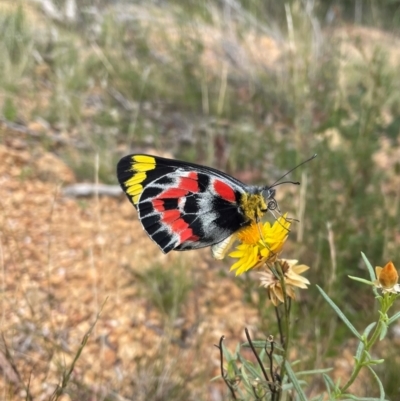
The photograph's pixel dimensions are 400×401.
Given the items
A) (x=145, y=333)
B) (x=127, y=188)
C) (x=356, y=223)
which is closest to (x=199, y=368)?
(x=145, y=333)

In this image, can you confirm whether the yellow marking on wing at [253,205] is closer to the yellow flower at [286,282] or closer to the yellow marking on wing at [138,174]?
the yellow flower at [286,282]

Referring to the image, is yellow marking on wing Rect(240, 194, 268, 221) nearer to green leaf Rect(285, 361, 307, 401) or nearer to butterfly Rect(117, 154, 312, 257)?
butterfly Rect(117, 154, 312, 257)

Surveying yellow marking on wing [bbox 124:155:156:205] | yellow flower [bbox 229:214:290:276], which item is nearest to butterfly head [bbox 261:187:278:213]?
yellow flower [bbox 229:214:290:276]

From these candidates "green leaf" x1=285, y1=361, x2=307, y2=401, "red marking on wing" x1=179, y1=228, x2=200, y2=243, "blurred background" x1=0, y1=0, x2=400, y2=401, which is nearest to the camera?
"green leaf" x1=285, y1=361, x2=307, y2=401

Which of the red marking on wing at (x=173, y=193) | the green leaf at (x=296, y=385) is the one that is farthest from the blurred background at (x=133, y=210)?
the green leaf at (x=296, y=385)

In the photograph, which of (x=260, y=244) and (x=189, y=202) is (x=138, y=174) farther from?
(x=260, y=244)

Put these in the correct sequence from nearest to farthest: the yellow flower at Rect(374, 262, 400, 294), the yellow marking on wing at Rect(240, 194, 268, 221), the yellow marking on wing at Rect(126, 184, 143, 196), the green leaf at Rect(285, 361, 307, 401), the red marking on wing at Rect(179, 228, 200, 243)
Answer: the yellow flower at Rect(374, 262, 400, 294) < the green leaf at Rect(285, 361, 307, 401) < the yellow marking on wing at Rect(240, 194, 268, 221) < the red marking on wing at Rect(179, 228, 200, 243) < the yellow marking on wing at Rect(126, 184, 143, 196)

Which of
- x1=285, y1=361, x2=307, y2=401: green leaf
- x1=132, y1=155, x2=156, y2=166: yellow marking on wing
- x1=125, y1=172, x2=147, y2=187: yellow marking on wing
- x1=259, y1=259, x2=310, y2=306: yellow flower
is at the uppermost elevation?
x1=132, y1=155, x2=156, y2=166: yellow marking on wing
